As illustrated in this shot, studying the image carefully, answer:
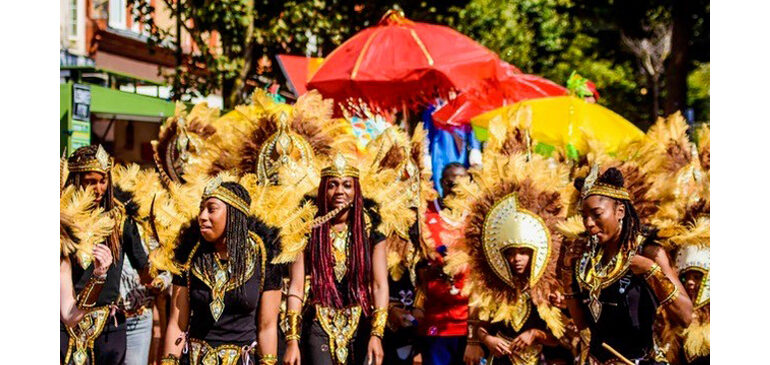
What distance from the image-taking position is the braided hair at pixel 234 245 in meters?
6.07

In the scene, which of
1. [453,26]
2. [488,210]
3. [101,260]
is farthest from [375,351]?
[453,26]

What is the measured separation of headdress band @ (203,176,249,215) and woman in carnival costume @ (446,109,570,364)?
1654 mm

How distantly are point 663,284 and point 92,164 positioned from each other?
3564mm

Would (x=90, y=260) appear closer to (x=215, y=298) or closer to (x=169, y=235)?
(x=169, y=235)

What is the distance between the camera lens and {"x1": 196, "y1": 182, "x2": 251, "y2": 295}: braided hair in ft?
19.9

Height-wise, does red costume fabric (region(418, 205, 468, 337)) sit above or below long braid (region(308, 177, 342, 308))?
below

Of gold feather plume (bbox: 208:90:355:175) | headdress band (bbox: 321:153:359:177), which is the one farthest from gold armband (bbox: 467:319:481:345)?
gold feather plume (bbox: 208:90:355:175)

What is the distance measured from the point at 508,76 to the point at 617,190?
7540 millimetres

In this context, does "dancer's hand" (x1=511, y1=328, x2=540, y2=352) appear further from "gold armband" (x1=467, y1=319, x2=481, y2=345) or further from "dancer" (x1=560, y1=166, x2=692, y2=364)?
"dancer" (x1=560, y1=166, x2=692, y2=364)

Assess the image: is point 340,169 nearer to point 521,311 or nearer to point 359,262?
point 359,262

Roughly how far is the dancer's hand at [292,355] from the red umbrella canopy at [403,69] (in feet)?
16.9

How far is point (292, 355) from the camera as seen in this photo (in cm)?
684

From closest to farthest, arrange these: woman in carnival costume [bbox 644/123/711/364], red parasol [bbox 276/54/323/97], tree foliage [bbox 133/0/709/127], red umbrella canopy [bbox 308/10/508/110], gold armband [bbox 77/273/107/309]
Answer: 1. gold armband [bbox 77/273/107/309]
2. woman in carnival costume [bbox 644/123/711/364]
3. red umbrella canopy [bbox 308/10/508/110]
4. tree foliage [bbox 133/0/709/127]
5. red parasol [bbox 276/54/323/97]
